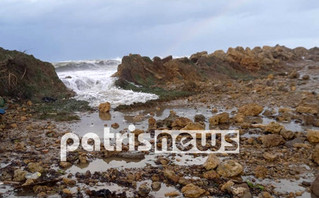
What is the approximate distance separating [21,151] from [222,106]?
275 inches

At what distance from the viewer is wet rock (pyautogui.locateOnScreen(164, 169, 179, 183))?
484cm

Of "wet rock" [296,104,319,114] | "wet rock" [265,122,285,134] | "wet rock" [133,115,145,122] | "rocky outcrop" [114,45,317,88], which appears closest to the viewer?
"wet rock" [265,122,285,134]

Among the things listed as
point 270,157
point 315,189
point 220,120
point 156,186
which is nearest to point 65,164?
point 156,186

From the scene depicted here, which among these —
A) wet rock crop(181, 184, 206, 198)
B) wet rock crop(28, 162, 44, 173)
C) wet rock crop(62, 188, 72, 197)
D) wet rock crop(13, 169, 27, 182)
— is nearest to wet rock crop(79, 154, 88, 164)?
wet rock crop(28, 162, 44, 173)

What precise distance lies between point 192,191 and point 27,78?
394 inches

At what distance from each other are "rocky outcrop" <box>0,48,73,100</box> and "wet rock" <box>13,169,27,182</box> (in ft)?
21.5

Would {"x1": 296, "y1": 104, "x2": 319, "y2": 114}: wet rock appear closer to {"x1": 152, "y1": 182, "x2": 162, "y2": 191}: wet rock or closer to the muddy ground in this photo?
the muddy ground

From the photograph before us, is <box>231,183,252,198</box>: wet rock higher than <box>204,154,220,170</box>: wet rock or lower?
lower

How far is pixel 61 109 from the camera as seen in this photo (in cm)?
1060

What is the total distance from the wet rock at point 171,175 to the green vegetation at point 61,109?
5.03 metres

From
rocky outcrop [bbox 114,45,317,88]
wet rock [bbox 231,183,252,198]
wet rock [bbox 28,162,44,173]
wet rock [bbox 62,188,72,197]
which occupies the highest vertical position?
rocky outcrop [bbox 114,45,317,88]

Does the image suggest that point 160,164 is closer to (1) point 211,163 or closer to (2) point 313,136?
(1) point 211,163

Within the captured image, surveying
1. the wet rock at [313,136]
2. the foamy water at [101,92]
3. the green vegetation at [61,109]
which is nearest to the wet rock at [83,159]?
the green vegetation at [61,109]

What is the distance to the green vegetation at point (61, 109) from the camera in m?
9.40
